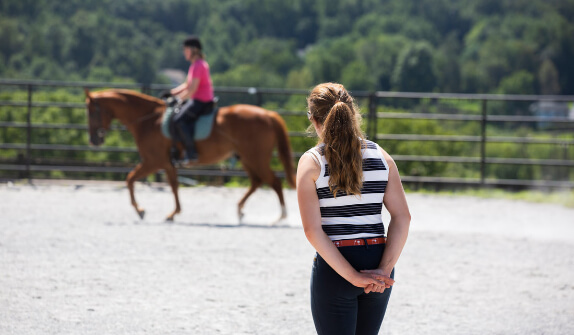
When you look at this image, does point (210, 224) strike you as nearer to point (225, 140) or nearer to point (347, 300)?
point (225, 140)

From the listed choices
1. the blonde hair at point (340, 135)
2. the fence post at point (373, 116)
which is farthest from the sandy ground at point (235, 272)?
the fence post at point (373, 116)

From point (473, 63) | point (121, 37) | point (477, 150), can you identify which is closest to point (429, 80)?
point (473, 63)

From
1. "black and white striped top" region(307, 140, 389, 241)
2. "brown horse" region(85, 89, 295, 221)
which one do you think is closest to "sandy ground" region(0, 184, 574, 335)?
"brown horse" region(85, 89, 295, 221)

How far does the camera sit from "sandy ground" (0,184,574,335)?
194 inches

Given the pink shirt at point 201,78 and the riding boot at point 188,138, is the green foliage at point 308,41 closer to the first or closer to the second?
the riding boot at point 188,138

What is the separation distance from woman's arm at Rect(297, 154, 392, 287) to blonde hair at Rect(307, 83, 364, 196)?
7 cm

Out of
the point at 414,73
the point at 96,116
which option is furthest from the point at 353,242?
the point at 414,73

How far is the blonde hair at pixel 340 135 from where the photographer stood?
284 centimetres

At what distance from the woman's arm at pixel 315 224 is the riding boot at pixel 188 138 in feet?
24.2

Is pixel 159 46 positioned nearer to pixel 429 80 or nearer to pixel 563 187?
pixel 429 80

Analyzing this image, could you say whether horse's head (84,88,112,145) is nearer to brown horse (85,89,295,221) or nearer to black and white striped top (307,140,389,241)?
brown horse (85,89,295,221)

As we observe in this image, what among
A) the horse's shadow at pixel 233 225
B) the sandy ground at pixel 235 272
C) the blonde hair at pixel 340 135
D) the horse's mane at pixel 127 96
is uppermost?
the blonde hair at pixel 340 135

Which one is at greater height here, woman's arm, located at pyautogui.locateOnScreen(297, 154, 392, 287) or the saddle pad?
woman's arm, located at pyautogui.locateOnScreen(297, 154, 392, 287)

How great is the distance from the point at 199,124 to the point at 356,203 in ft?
24.5
